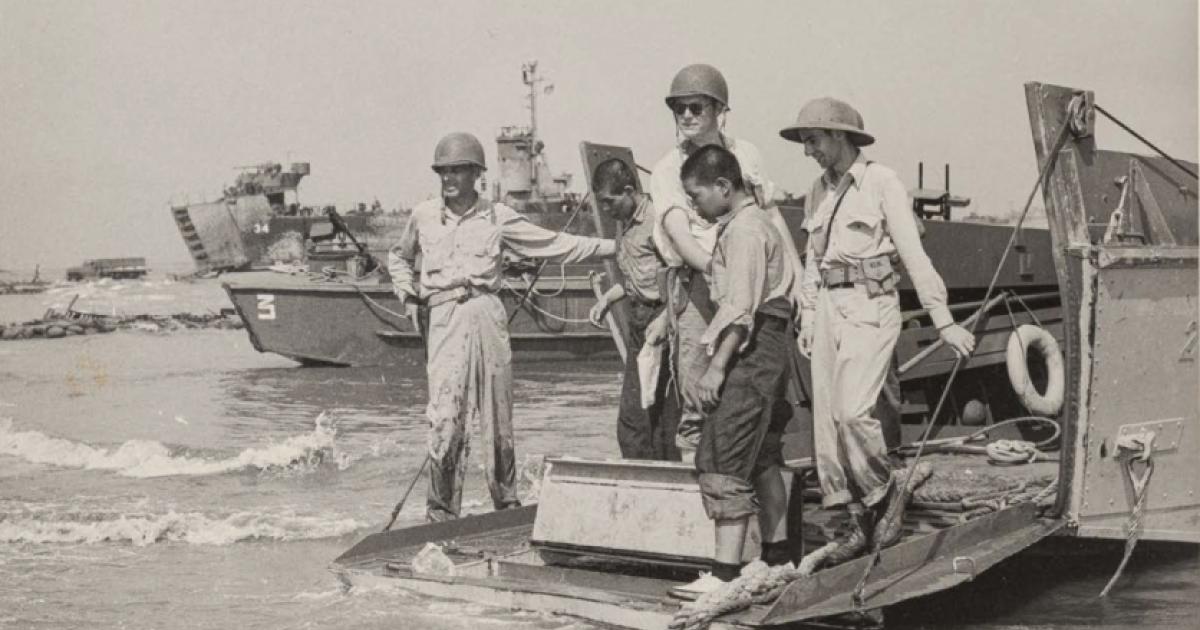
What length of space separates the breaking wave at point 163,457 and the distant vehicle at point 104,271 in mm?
61862

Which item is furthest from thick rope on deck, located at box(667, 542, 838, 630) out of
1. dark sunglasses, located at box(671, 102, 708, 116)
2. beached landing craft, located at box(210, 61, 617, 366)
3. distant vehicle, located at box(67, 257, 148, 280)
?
distant vehicle, located at box(67, 257, 148, 280)

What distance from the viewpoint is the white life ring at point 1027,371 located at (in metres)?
6.84

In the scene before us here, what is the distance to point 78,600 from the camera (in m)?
6.08

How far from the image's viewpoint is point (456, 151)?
6453mm

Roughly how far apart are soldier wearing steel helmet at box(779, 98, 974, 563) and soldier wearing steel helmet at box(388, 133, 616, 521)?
172 centimetres

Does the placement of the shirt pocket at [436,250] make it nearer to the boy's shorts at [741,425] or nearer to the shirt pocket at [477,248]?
the shirt pocket at [477,248]

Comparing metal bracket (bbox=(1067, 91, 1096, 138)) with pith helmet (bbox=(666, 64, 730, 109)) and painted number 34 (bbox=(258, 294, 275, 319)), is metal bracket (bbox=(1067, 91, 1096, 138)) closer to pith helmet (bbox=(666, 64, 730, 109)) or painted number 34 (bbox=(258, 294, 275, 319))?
pith helmet (bbox=(666, 64, 730, 109))

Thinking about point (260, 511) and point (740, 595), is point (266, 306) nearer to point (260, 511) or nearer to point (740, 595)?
point (260, 511)

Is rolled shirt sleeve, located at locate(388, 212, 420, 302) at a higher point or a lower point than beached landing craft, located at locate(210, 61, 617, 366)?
higher

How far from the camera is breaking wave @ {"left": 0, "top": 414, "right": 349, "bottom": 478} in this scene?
1098 cm

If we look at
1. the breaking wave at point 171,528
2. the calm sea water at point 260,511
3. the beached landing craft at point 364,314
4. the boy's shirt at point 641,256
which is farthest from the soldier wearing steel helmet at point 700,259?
the beached landing craft at point 364,314

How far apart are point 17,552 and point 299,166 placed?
1982 inches

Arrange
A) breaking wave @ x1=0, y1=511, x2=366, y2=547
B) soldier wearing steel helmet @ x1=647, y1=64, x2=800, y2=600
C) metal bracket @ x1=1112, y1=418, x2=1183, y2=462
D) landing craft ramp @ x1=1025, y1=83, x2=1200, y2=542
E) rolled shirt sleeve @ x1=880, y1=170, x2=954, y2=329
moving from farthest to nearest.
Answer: breaking wave @ x1=0, y1=511, x2=366, y2=547, metal bracket @ x1=1112, y1=418, x2=1183, y2=462, landing craft ramp @ x1=1025, y1=83, x2=1200, y2=542, rolled shirt sleeve @ x1=880, y1=170, x2=954, y2=329, soldier wearing steel helmet @ x1=647, y1=64, x2=800, y2=600

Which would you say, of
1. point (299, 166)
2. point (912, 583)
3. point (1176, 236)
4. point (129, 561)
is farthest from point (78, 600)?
point (299, 166)
